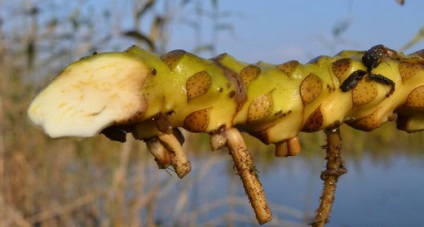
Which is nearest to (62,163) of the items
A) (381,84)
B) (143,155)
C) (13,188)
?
(13,188)

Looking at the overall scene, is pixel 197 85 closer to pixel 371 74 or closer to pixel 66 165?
pixel 371 74

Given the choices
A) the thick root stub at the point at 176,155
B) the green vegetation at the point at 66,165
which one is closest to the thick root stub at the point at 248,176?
the thick root stub at the point at 176,155

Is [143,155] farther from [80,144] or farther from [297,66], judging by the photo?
[297,66]

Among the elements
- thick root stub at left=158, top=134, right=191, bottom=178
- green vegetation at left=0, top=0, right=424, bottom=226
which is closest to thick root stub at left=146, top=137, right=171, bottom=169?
thick root stub at left=158, top=134, right=191, bottom=178

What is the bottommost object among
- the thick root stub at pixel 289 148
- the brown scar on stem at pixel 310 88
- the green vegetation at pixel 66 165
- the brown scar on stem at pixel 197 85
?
the green vegetation at pixel 66 165

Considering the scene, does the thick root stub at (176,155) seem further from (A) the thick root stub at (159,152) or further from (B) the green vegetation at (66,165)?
(B) the green vegetation at (66,165)

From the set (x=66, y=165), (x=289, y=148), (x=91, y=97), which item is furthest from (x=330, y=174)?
(x=66, y=165)
